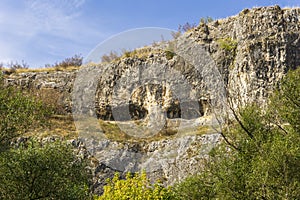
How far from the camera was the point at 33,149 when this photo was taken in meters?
14.9

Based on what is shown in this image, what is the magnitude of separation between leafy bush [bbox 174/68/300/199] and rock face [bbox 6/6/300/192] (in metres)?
5.20

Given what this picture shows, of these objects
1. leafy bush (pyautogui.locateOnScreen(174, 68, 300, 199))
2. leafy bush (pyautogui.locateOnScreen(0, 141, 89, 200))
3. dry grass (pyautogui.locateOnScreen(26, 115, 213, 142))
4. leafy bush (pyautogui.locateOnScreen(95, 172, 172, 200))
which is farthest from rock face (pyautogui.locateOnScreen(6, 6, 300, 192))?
leafy bush (pyautogui.locateOnScreen(0, 141, 89, 200))

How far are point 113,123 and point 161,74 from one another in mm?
6543

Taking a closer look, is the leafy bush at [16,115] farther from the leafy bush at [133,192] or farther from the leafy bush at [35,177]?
the leafy bush at [133,192]

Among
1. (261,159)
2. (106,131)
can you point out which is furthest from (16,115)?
(106,131)

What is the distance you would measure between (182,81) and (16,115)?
2014 centimetres

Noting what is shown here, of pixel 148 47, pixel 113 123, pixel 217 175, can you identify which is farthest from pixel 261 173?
pixel 148 47

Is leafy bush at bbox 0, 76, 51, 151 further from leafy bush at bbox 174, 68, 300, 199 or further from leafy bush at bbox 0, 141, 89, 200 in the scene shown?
leafy bush at bbox 174, 68, 300, 199

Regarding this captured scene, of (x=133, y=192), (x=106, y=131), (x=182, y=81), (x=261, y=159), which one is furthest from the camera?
(x=182, y=81)

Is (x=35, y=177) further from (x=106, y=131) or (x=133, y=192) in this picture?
(x=106, y=131)

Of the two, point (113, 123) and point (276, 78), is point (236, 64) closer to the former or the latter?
point (276, 78)

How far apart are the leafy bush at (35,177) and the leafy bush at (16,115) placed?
803 millimetres

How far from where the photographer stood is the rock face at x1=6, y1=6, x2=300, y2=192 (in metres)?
27.6

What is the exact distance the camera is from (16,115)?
15.3 m
